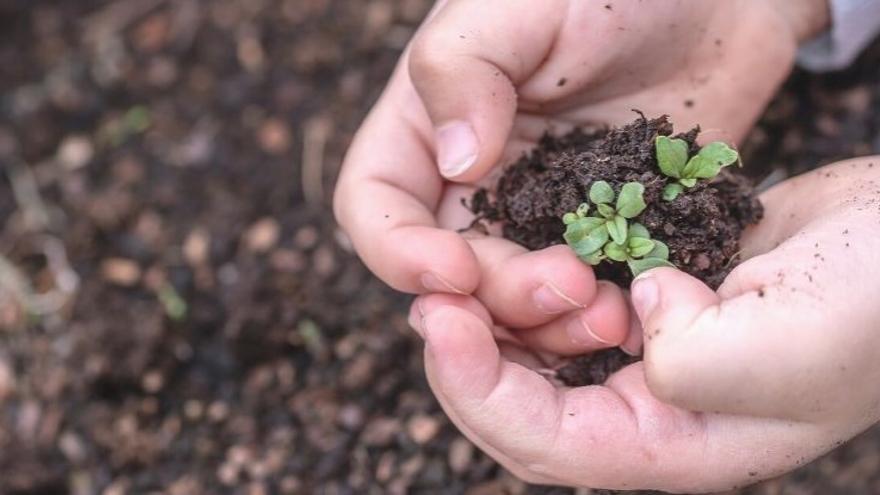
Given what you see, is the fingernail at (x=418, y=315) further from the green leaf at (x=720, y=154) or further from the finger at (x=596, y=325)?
the green leaf at (x=720, y=154)

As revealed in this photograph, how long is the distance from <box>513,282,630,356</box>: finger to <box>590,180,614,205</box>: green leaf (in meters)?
0.15

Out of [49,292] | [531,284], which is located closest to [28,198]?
[49,292]

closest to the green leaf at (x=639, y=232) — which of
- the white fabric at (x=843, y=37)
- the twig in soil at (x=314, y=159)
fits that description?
the white fabric at (x=843, y=37)

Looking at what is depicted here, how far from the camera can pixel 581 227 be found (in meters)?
1.51

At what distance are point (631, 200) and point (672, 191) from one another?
0.08 metres

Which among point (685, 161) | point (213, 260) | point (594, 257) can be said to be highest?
point (685, 161)

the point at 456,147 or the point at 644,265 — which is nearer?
the point at 644,265

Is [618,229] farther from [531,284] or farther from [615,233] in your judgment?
[531,284]

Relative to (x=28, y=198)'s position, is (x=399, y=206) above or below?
above

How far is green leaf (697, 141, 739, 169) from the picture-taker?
1512mm

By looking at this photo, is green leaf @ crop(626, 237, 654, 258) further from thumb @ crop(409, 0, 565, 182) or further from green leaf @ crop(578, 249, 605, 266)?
thumb @ crop(409, 0, 565, 182)

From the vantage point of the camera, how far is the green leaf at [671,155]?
4.94 ft

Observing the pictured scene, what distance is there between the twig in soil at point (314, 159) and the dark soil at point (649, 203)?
0.88 meters

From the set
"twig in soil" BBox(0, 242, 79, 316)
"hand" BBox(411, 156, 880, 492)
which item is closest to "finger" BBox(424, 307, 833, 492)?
"hand" BBox(411, 156, 880, 492)
